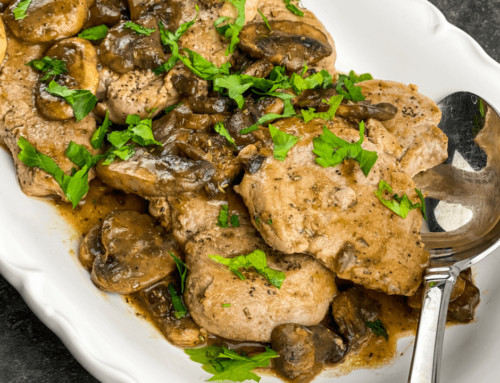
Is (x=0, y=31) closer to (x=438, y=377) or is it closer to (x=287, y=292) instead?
(x=287, y=292)

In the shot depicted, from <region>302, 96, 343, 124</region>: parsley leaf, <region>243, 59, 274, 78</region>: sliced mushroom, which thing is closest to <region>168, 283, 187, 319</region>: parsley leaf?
<region>302, 96, 343, 124</region>: parsley leaf

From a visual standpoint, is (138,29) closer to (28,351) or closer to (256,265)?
(256,265)

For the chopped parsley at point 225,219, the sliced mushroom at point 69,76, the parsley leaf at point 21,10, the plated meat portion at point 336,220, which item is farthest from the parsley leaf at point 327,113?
the parsley leaf at point 21,10

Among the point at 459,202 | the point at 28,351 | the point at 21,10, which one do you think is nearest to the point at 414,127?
the point at 459,202

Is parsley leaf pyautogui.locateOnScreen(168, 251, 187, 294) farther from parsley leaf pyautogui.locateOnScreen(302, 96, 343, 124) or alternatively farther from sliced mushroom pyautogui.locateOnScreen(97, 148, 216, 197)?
parsley leaf pyautogui.locateOnScreen(302, 96, 343, 124)

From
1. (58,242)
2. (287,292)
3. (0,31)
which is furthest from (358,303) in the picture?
(0,31)

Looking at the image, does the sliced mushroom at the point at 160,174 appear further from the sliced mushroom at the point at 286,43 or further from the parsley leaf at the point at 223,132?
the sliced mushroom at the point at 286,43
